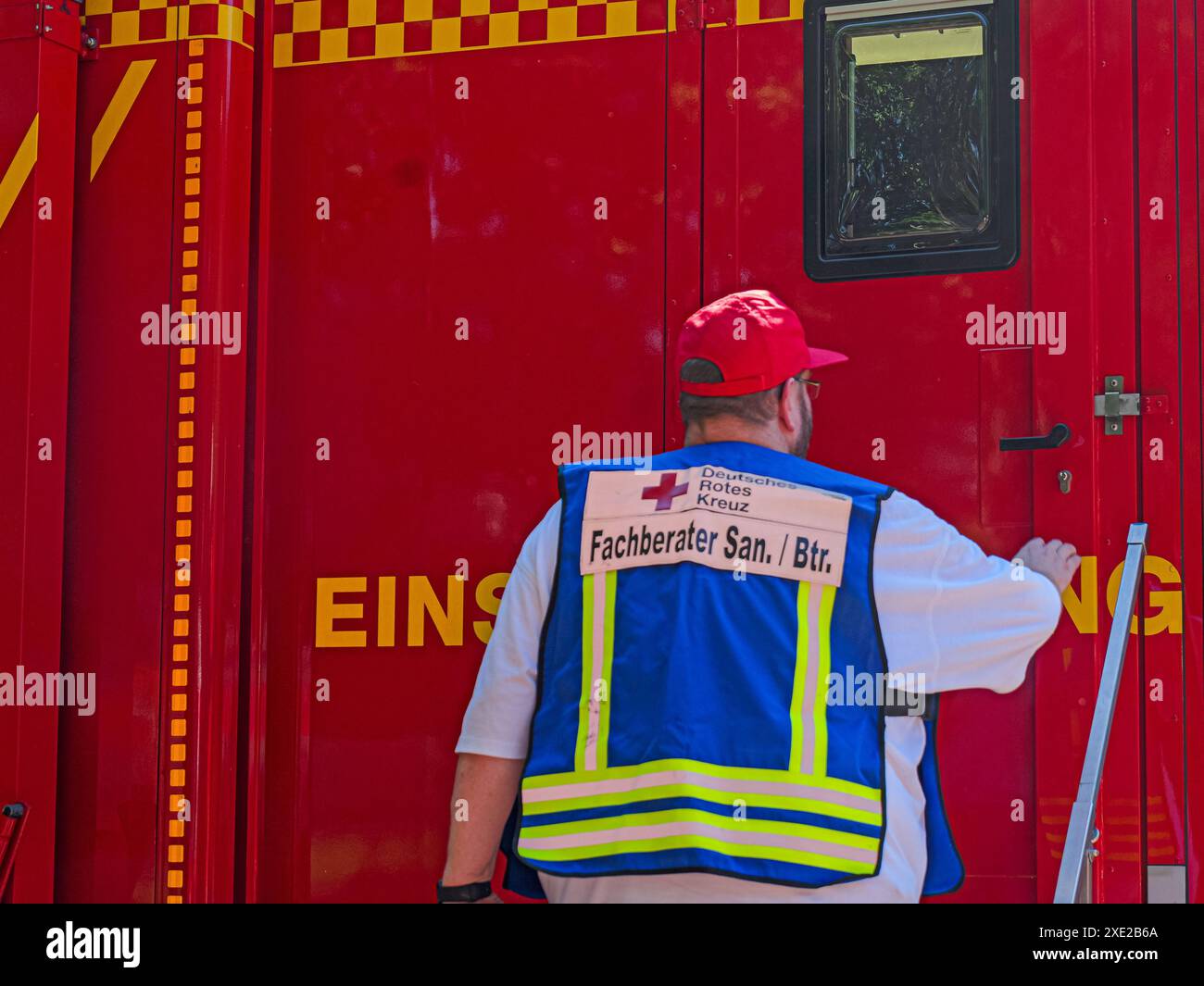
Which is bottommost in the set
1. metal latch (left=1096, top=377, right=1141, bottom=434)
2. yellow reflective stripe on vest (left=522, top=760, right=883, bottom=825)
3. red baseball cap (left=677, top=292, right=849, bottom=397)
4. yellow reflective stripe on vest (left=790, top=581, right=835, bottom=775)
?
yellow reflective stripe on vest (left=522, top=760, right=883, bottom=825)

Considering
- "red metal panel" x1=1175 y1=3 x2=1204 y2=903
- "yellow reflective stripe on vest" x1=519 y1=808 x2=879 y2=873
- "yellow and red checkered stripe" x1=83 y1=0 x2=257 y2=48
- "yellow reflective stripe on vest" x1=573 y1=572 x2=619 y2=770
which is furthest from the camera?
"yellow and red checkered stripe" x1=83 y1=0 x2=257 y2=48

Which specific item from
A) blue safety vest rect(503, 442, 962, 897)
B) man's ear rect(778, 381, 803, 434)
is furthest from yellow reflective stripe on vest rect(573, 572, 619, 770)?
man's ear rect(778, 381, 803, 434)

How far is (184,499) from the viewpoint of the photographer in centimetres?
346

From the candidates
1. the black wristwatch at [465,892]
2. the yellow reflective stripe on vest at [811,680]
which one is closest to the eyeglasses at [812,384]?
the yellow reflective stripe on vest at [811,680]

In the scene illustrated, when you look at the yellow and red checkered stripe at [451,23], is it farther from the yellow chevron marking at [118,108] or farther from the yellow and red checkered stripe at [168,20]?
the yellow chevron marking at [118,108]

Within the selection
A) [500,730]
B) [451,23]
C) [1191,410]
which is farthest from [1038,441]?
[451,23]

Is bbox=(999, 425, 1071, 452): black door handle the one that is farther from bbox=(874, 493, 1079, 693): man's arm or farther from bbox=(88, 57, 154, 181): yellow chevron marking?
bbox=(88, 57, 154, 181): yellow chevron marking

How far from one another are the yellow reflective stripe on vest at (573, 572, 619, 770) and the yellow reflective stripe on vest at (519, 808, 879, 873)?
0.11 m

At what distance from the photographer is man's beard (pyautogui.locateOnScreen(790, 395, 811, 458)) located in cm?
270

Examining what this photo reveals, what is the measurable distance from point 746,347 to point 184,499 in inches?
54.1

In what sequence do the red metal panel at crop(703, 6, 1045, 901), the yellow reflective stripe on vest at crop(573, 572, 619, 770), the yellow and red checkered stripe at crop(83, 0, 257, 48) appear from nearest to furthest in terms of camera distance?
the yellow reflective stripe on vest at crop(573, 572, 619, 770) → the red metal panel at crop(703, 6, 1045, 901) → the yellow and red checkered stripe at crop(83, 0, 257, 48)

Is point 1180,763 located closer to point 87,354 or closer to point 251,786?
point 251,786

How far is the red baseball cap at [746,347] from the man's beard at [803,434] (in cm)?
7

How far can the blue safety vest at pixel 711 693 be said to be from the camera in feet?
7.83
